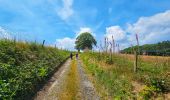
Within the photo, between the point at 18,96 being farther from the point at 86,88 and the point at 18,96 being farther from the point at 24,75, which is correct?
the point at 86,88

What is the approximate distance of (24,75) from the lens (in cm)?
1903

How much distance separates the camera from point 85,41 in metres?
127

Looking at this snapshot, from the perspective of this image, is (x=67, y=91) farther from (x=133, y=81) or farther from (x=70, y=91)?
(x=133, y=81)

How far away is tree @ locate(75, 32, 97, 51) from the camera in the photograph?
127 meters

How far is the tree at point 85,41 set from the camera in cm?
12738

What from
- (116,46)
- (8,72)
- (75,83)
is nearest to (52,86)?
(75,83)

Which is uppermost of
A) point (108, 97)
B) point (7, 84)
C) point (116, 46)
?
point (116, 46)

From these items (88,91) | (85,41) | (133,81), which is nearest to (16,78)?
(88,91)

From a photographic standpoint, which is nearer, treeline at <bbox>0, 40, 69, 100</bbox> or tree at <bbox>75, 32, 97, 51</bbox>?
treeline at <bbox>0, 40, 69, 100</bbox>

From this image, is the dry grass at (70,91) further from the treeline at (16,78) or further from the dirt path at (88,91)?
the treeline at (16,78)

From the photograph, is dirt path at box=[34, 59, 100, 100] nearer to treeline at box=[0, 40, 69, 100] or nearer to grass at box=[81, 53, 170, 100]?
treeline at box=[0, 40, 69, 100]

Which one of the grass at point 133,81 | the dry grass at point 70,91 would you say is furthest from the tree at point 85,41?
the grass at point 133,81

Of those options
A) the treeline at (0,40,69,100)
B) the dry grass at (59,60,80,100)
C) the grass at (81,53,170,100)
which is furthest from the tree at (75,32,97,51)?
the grass at (81,53,170,100)

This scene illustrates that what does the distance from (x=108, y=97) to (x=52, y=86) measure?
5523 mm
